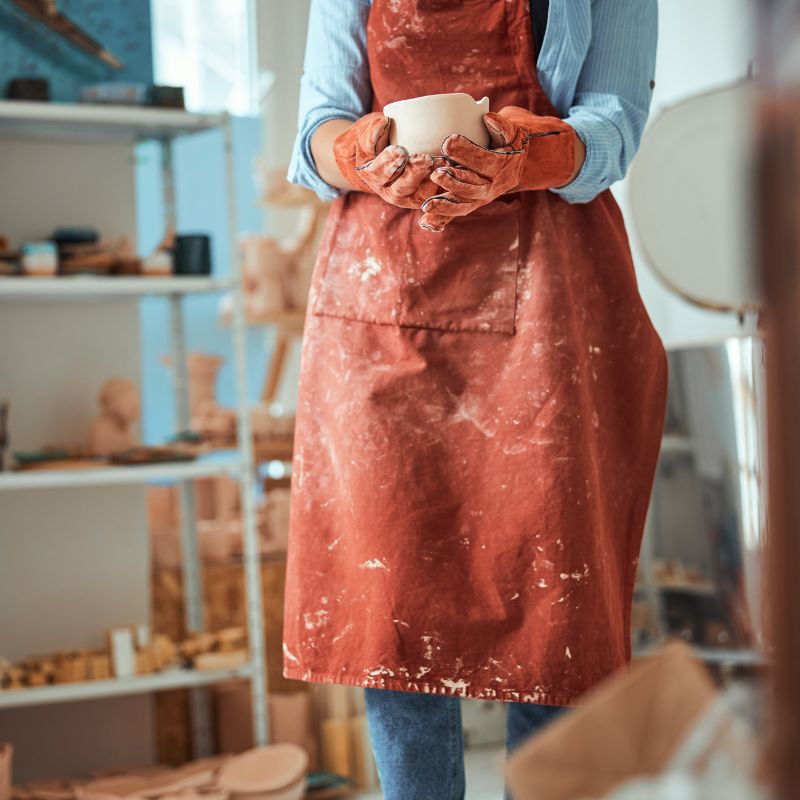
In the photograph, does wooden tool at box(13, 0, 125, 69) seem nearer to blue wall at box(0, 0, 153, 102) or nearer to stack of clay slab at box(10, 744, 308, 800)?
blue wall at box(0, 0, 153, 102)

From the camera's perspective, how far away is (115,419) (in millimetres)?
2424

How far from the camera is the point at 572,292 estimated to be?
1188mm

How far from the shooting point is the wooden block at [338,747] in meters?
2.50

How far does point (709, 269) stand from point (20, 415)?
64.9 inches

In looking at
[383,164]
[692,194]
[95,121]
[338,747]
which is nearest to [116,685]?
[338,747]

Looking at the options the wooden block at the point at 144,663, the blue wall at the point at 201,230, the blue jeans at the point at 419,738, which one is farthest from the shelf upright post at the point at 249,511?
the blue jeans at the point at 419,738

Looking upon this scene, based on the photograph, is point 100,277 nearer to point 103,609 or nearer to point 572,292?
point 103,609

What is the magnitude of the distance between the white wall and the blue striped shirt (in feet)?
5.96

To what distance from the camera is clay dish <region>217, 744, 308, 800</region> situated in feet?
7.16

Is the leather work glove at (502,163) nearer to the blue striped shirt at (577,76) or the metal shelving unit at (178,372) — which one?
the blue striped shirt at (577,76)

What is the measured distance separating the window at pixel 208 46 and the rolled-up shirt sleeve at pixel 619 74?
2640 mm

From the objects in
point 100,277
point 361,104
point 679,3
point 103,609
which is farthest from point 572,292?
point 679,3

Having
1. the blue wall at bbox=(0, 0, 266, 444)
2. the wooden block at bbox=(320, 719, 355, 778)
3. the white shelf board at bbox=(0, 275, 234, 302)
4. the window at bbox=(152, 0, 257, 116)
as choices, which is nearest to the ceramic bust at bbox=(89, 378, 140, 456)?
the white shelf board at bbox=(0, 275, 234, 302)

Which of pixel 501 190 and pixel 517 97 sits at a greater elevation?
pixel 517 97
